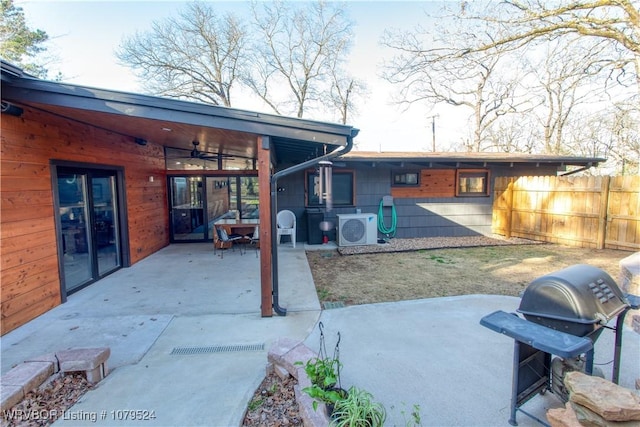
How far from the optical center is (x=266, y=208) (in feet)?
11.2

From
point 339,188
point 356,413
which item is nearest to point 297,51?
point 339,188

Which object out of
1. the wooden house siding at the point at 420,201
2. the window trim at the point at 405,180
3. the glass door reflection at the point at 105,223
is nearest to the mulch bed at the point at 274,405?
the glass door reflection at the point at 105,223

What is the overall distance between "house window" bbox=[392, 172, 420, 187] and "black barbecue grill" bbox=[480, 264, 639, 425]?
6.40 meters

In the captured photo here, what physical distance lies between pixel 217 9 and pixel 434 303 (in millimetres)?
16814

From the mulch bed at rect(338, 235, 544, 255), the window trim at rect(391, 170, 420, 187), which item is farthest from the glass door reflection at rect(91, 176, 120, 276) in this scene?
the window trim at rect(391, 170, 420, 187)

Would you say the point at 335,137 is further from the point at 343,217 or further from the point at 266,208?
the point at 343,217

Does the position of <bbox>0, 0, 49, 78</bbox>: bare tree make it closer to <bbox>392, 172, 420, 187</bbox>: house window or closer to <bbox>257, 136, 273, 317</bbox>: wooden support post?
<bbox>257, 136, 273, 317</bbox>: wooden support post

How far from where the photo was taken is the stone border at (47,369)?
194 centimetres

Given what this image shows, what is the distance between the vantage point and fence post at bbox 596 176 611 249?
662 centimetres

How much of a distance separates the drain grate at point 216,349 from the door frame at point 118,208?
7.87 ft

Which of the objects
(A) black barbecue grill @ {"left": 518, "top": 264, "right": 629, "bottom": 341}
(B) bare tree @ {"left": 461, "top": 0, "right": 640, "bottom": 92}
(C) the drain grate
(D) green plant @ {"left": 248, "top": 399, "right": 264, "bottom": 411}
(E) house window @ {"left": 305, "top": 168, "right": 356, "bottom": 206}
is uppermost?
(B) bare tree @ {"left": 461, "top": 0, "right": 640, "bottom": 92}

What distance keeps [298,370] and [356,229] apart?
557cm

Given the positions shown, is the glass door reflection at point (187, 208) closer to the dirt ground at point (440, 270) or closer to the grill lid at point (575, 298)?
the dirt ground at point (440, 270)

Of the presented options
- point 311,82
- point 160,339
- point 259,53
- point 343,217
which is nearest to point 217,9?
point 259,53
